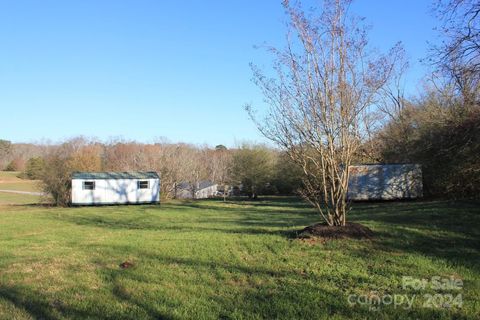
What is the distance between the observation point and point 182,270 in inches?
255

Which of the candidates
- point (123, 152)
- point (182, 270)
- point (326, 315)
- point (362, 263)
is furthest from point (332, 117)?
point (123, 152)

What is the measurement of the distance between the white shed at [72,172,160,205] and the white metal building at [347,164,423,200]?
16919mm

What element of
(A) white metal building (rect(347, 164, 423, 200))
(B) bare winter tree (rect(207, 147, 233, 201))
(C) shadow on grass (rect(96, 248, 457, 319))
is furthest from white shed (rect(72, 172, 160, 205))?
(C) shadow on grass (rect(96, 248, 457, 319))

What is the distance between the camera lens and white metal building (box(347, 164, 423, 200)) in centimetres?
2780

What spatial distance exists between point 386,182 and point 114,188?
2118cm

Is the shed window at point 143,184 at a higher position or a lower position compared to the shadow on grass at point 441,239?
higher

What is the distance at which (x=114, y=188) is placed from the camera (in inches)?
1384

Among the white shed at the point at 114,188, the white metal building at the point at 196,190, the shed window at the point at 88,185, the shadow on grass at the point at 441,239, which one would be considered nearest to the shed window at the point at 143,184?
the white shed at the point at 114,188

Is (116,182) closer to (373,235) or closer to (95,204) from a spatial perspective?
(95,204)

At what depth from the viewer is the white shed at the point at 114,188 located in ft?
111

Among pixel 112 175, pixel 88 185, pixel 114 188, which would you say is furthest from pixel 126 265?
pixel 112 175

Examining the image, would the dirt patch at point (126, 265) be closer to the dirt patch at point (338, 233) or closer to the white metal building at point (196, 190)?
the dirt patch at point (338, 233)

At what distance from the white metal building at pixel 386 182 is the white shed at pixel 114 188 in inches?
666

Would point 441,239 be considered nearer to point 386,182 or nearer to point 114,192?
point 386,182
